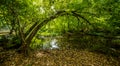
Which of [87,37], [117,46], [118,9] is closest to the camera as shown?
[118,9]

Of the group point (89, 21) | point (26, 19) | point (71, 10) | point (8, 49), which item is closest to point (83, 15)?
point (89, 21)

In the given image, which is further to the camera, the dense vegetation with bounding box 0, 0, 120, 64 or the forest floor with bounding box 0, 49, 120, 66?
the dense vegetation with bounding box 0, 0, 120, 64

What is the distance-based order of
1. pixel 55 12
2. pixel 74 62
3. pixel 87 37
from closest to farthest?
pixel 74 62 < pixel 55 12 < pixel 87 37

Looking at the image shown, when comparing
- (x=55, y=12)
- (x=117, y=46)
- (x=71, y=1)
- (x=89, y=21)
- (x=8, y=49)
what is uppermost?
(x=71, y=1)

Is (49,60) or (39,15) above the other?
(39,15)

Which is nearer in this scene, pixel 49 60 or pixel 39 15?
pixel 49 60

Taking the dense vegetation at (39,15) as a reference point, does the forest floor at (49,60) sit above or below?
below

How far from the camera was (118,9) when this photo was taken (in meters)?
11.0

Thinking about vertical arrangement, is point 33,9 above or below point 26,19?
above

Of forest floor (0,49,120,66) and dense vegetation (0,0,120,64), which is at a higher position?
dense vegetation (0,0,120,64)

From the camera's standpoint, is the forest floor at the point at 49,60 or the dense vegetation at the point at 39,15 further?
the dense vegetation at the point at 39,15

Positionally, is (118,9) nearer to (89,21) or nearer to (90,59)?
(89,21)

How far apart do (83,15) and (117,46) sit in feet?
16.6

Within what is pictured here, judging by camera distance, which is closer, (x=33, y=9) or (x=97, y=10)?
(x=33, y=9)
